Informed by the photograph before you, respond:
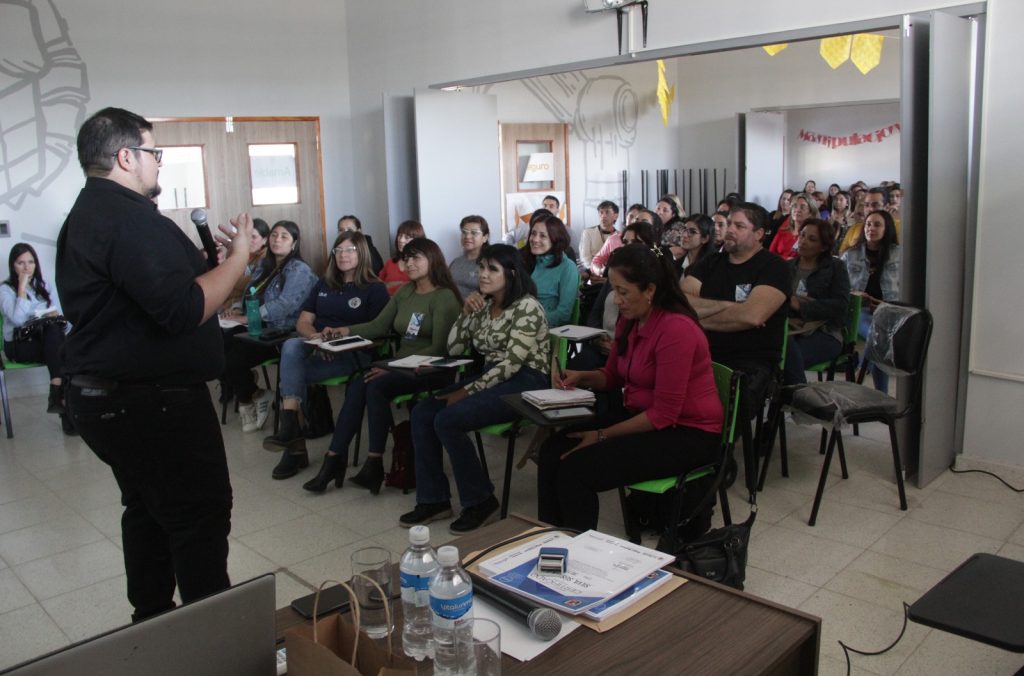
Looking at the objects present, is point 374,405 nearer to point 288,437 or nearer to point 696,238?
point 288,437

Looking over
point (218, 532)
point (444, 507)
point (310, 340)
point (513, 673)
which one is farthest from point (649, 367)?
point (310, 340)

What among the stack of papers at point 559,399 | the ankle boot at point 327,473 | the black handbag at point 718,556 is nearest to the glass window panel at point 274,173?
the ankle boot at point 327,473

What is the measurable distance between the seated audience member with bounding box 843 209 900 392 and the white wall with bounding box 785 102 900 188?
5171 mm

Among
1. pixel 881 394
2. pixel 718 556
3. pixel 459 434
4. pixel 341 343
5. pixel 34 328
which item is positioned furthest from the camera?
pixel 34 328

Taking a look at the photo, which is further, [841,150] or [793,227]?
[841,150]

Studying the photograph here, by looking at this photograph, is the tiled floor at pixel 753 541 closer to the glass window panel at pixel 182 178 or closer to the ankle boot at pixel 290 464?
the ankle boot at pixel 290 464

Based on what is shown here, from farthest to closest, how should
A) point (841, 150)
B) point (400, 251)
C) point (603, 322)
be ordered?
point (841, 150) → point (400, 251) → point (603, 322)

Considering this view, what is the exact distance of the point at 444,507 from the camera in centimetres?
361

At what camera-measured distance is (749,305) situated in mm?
3539

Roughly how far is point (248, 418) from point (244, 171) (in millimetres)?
2697

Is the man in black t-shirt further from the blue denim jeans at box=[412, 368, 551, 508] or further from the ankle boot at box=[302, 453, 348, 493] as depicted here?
the ankle boot at box=[302, 453, 348, 493]

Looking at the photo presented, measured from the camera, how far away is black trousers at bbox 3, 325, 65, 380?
17.3 feet

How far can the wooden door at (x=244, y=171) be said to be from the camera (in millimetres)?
6676

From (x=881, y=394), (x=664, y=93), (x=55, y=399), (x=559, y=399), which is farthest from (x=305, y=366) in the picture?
(x=664, y=93)
